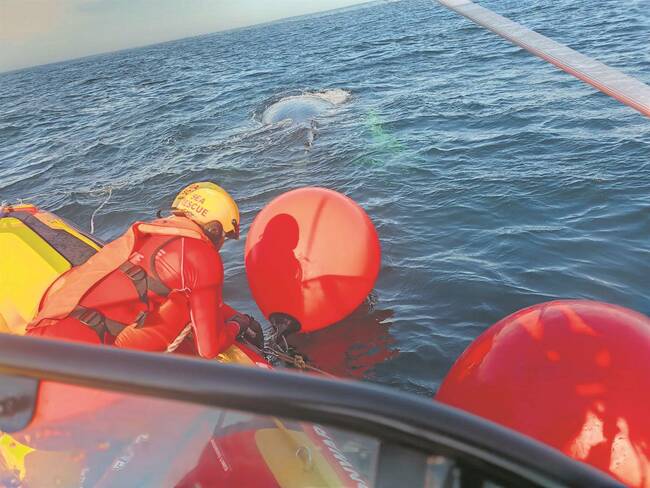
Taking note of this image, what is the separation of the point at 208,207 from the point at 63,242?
1884 mm

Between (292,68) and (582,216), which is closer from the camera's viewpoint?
(582,216)

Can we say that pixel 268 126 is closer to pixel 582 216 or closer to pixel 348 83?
pixel 348 83

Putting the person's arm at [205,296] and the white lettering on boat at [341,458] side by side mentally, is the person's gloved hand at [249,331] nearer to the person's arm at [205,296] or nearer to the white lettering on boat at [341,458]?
the person's arm at [205,296]

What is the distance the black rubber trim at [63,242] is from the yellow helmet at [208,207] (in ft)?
4.20

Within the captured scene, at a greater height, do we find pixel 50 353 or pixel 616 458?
pixel 50 353

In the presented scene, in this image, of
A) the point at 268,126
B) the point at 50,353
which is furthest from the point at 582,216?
the point at 268,126

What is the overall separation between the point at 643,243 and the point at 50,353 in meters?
6.83

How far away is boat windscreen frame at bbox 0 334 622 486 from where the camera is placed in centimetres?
92

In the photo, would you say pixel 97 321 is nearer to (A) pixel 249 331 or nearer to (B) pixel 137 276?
(B) pixel 137 276

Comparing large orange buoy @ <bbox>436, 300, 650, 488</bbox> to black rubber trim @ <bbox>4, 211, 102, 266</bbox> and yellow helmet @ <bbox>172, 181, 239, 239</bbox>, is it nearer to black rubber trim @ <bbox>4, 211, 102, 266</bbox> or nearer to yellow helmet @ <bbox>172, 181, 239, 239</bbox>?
yellow helmet @ <bbox>172, 181, 239, 239</bbox>

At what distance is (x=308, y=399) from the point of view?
92 centimetres

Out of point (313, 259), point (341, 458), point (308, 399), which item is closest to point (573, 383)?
point (341, 458)

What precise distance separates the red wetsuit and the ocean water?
1.58 meters

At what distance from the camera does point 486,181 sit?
886 centimetres
